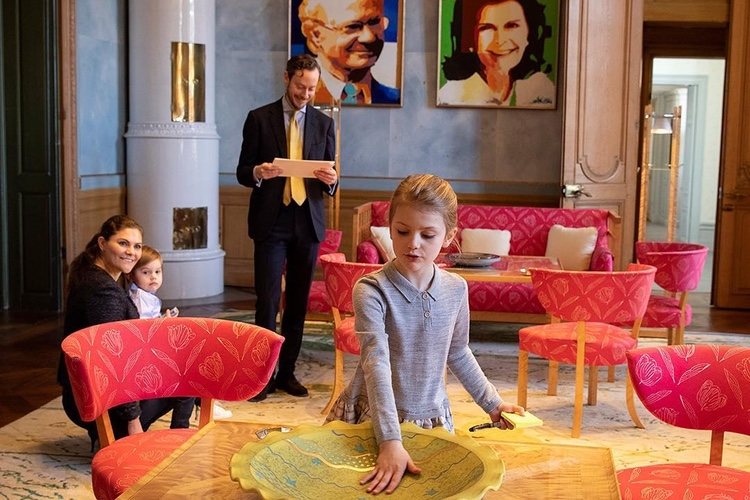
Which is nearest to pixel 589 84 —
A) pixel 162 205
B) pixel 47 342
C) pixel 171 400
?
pixel 162 205

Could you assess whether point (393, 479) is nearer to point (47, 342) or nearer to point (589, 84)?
point (47, 342)

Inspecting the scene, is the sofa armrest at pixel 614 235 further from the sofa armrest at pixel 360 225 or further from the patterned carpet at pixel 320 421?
the sofa armrest at pixel 360 225

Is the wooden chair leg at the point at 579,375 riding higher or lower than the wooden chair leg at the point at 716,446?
lower

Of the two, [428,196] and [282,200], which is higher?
[428,196]

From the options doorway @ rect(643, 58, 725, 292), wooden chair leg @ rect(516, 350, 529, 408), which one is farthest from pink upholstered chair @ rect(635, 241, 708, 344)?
doorway @ rect(643, 58, 725, 292)

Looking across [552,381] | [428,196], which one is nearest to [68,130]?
[552,381]

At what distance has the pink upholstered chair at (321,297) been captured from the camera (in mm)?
6410

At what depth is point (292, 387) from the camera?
5.52 m

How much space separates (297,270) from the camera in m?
5.38

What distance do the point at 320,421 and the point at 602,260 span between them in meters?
2.75

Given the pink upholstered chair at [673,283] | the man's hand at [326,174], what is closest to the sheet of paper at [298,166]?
the man's hand at [326,174]

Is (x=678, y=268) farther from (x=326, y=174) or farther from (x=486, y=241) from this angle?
(x=326, y=174)

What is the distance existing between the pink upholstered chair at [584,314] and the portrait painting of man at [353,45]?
4.13 m

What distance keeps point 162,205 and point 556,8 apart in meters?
3.64
